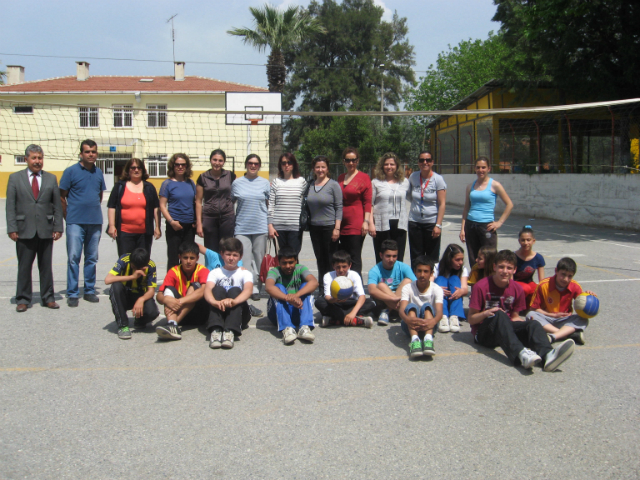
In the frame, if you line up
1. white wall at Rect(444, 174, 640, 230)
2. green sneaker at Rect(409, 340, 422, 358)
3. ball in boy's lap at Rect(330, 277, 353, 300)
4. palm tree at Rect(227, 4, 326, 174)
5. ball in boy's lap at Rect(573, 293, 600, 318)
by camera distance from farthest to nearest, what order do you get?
palm tree at Rect(227, 4, 326, 174)
white wall at Rect(444, 174, 640, 230)
ball in boy's lap at Rect(330, 277, 353, 300)
ball in boy's lap at Rect(573, 293, 600, 318)
green sneaker at Rect(409, 340, 422, 358)

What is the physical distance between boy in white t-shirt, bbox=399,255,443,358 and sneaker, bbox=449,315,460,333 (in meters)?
0.44

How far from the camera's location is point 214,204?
7.04m

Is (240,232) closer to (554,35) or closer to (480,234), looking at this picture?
(480,234)

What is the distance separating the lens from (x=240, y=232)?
6961mm

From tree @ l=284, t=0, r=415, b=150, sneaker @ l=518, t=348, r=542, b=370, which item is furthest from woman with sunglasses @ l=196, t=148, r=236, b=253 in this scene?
tree @ l=284, t=0, r=415, b=150

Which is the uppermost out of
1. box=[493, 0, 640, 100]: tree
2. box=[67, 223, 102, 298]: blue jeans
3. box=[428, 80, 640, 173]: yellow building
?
box=[493, 0, 640, 100]: tree

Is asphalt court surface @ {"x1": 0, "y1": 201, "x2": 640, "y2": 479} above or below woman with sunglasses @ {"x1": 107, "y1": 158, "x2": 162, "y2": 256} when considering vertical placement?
below

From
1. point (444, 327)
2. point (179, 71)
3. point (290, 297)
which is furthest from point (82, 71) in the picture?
point (444, 327)

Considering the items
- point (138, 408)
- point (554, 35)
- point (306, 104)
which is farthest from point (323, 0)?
point (138, 408)

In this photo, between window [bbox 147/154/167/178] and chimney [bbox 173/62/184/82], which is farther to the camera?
chimney [bbox 173/62/184/82]

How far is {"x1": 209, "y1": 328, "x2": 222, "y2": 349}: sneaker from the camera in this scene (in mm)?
5227

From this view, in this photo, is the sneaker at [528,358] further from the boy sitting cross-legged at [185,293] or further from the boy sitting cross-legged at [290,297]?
the boy sitting cross-legged at [185,293]

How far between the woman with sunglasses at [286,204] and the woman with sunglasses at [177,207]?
1.02 m

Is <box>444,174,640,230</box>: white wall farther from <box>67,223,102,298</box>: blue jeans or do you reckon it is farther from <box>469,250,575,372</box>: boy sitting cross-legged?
→ <box>67,223,102,298</box>: blue jeans
